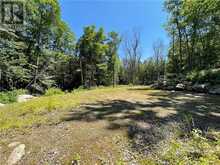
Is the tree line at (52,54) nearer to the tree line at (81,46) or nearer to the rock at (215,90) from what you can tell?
the tree line at (81,46)

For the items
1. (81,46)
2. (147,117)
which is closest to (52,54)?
(81,46)

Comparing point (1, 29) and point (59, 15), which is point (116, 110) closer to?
point (1, 29)

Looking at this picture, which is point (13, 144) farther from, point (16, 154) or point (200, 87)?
point (200, 87)

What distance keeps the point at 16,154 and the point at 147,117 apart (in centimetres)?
310

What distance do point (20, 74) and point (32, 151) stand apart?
846 cm

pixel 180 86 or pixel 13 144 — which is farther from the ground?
pixel 180 86

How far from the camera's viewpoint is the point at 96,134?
438cm

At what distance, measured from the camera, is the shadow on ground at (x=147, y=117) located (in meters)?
4.42

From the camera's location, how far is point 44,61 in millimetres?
21484

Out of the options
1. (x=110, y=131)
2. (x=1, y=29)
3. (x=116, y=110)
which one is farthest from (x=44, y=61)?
(x=110, y=131)

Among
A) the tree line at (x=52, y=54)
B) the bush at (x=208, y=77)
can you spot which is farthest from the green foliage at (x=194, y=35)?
the tree line at (x=52, y=54)

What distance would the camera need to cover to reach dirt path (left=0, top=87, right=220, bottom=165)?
3.74 meters

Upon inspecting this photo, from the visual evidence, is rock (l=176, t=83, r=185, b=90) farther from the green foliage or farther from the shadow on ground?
the green foliage

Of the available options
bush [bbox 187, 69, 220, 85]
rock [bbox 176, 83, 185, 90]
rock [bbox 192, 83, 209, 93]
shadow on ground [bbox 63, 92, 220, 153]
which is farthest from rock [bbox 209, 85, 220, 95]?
shadow on ground [bbox 63, 92, 220, 153]
